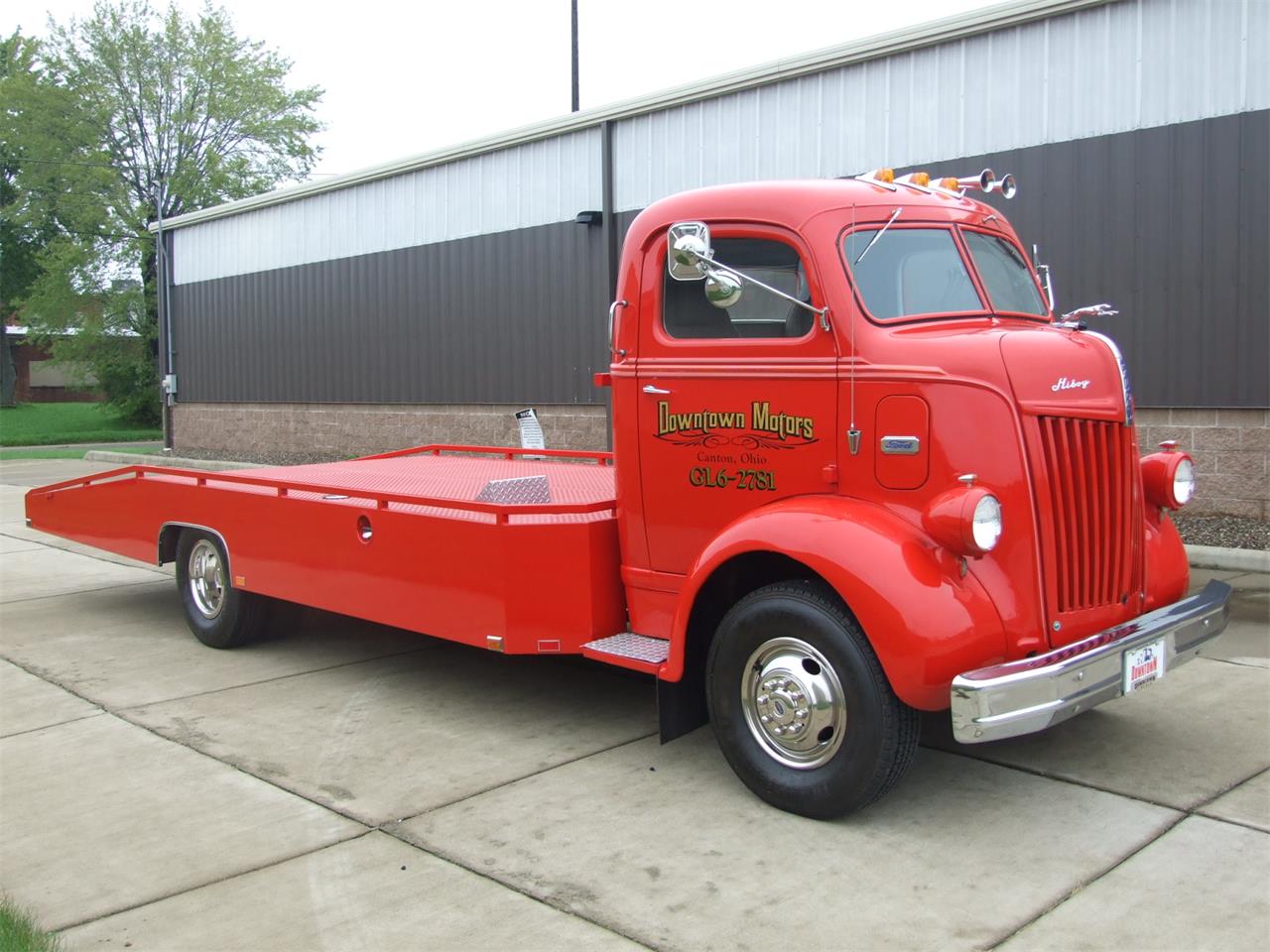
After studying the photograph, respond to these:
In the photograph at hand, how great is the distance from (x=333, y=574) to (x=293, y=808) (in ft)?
6.21

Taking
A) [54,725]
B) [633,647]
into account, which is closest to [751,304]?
[633,647]

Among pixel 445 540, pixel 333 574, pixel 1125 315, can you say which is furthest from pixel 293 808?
pixel 1125 315

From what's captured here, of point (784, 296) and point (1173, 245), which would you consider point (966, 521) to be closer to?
point (784, 296)

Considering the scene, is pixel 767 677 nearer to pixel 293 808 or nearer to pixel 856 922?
pixel 856 922

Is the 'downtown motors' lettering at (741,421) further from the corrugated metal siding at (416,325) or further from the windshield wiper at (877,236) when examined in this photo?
the corrugated metal siding at (416,325)

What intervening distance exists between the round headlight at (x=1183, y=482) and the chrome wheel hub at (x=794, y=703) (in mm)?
1851

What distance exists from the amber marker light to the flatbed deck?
2331mm

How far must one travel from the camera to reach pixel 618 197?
14.6 metres

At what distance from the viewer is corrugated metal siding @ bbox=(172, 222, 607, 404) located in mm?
15367

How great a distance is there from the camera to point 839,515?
13.8 feet

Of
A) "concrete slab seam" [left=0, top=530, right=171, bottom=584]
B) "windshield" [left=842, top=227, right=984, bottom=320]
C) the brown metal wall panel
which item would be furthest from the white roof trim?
"concrete slab seam" [left=0, top=530, right=171, bottom=584]

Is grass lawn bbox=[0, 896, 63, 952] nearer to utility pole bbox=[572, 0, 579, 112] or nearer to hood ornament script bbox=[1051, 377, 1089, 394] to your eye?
hood ornament script bbox=[1051, 377, 1089, 394]

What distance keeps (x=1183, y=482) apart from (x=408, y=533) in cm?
354

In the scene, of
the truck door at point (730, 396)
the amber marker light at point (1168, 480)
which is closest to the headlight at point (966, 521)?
the truck door at point (730, 396)
